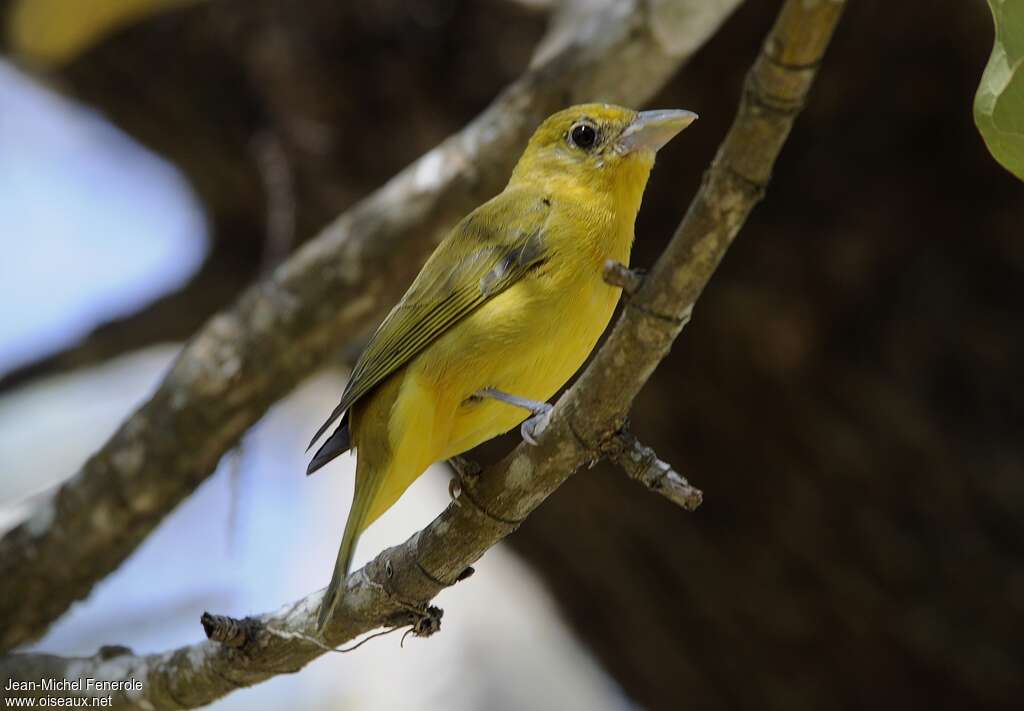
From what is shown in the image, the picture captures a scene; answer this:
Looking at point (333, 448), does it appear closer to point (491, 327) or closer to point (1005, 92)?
point (491, 327)

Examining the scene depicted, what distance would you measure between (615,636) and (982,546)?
163 cm

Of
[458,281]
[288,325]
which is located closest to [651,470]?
[458,281]

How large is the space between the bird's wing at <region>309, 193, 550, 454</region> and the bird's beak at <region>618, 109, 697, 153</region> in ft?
0.87

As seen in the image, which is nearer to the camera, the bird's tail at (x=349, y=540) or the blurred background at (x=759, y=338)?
the bird's tail at (x=349, y=540)

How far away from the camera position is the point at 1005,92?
1608 mm

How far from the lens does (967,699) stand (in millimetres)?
4480

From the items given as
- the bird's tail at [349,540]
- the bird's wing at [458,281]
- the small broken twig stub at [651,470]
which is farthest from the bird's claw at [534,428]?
the bird's wing at [458,281]

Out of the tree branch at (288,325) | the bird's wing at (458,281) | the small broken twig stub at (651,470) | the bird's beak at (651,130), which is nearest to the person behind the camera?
the small broken twig stub at (651,470)

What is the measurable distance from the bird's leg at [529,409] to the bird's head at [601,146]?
2.13 feet

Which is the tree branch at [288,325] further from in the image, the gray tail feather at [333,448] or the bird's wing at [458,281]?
the gray tail feather at [333,448]

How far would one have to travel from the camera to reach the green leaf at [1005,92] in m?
1.61

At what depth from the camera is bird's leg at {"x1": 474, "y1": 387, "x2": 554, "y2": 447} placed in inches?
80.7

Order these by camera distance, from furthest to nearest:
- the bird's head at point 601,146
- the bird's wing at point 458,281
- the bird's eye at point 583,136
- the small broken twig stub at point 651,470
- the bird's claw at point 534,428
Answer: the bird's eye at point 583,136, the bird's head at point 601,146, the bird's wing at point 458,281, the bird's claw at point 534,428, the small broken twig stub at point 651,470

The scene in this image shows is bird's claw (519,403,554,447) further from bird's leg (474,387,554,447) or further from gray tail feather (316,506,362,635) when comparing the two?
Answer: gray tail feather (316,506,362,635)
